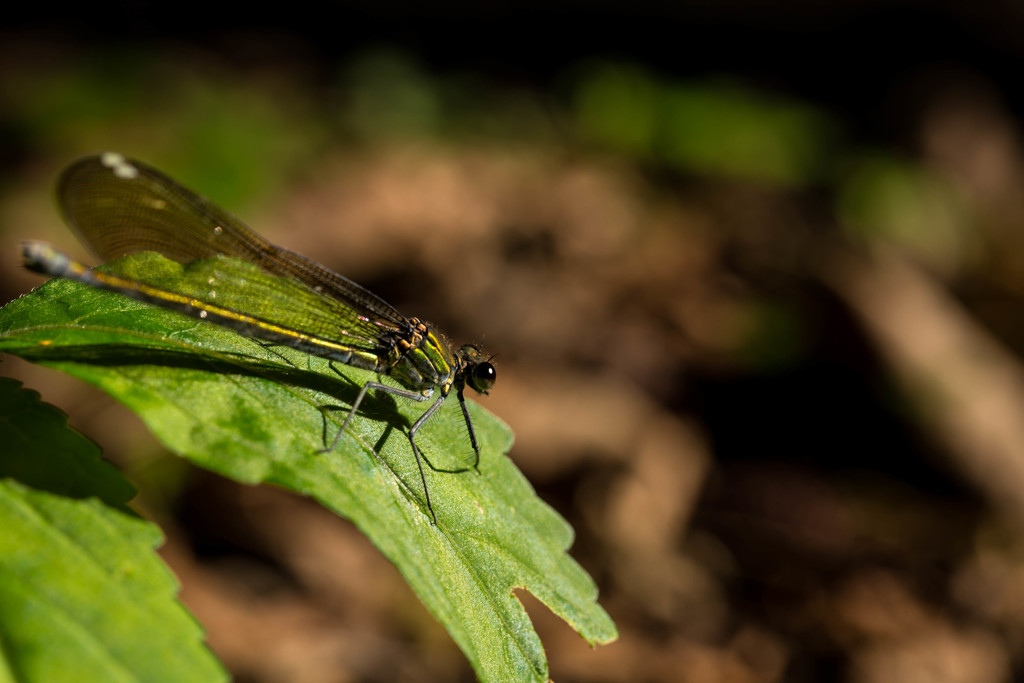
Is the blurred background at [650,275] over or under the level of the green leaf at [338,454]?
over

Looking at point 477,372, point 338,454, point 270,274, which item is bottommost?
point 338,454

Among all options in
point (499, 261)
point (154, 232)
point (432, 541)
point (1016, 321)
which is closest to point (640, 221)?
point (499, 261)

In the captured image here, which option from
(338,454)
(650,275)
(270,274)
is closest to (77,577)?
(338,454)

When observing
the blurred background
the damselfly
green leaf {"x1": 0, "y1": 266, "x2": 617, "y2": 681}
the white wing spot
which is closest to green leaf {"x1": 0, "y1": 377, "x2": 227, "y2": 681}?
green leaf {"x1": 0, "y1": 266, "x2": 617, "y2": 681}

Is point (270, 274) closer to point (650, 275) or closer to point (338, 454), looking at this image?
point (338, 454)

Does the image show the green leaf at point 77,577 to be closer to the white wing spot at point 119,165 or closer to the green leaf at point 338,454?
the green leaf at point 338,454

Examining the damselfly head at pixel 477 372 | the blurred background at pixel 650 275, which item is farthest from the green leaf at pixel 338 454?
the blurred background at pixel 650 275
